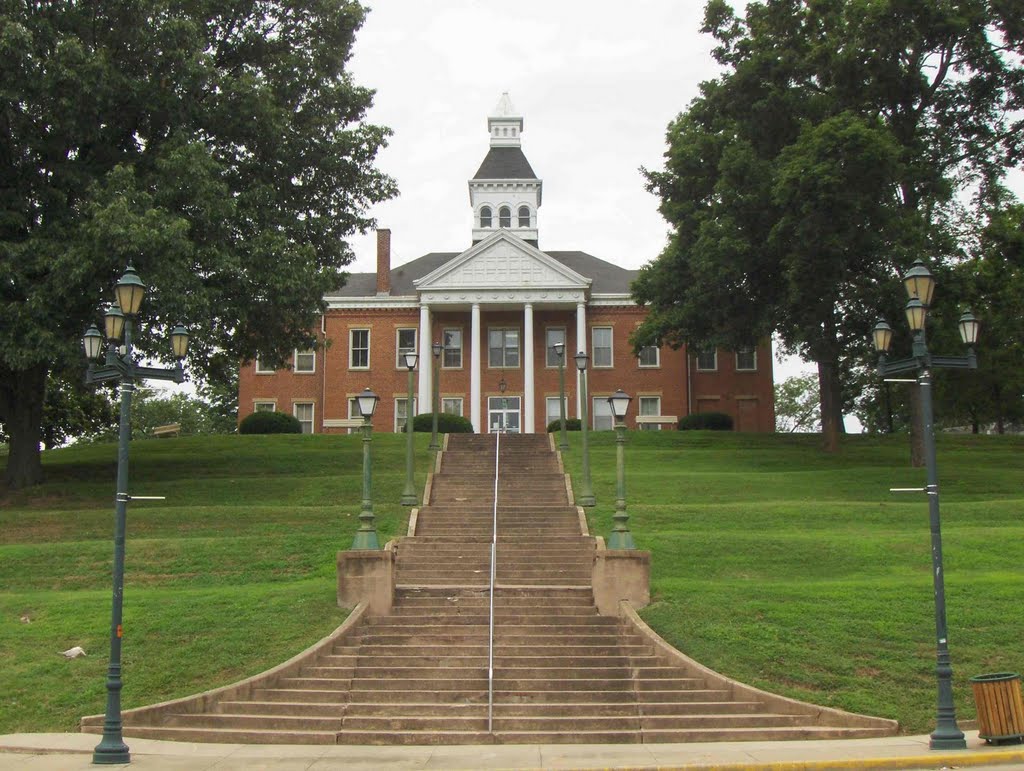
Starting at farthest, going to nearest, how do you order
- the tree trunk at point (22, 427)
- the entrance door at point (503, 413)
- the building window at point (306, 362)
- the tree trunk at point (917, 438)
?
the building window at point (306, 362) → the entrance door at point (503, 413) → the tree trunk at point (917, 438) → the tree trunk at point (22, 427)

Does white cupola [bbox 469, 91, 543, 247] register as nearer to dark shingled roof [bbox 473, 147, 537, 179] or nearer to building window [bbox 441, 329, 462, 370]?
dark shingled roof [bbox 473, 147, 537, 179]

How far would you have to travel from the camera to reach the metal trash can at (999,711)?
13.3 meters

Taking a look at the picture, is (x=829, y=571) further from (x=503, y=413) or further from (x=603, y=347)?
(x=603, y=347)

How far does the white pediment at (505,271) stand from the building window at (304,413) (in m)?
8.65

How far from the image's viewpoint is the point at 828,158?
30.1 m

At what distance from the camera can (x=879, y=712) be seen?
14766mm

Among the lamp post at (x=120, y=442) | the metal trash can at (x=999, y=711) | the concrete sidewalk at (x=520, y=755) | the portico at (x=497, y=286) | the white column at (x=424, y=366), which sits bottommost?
the concrete sidewalk at (x=520, y=755)

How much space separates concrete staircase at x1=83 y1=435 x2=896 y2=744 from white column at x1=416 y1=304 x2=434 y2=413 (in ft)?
91.7

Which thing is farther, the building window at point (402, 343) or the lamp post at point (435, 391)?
the building window at point (402, 343)

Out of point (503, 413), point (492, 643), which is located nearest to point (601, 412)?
point (503, 413)

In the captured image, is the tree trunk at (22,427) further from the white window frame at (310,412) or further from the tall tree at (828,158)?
the white window frame at (310,412)

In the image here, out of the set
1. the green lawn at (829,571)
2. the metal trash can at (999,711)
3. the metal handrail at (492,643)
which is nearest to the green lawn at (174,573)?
the metal handrail at (492,643)

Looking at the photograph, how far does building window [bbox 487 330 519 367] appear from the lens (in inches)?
2061

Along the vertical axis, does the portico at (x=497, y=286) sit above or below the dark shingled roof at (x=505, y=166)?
below
